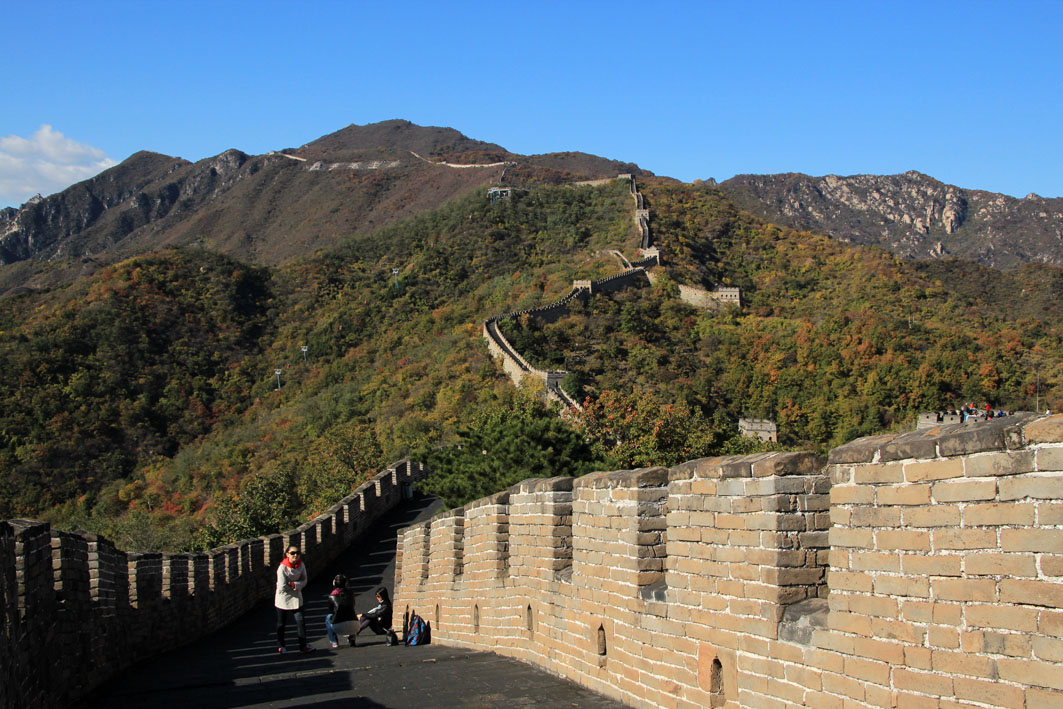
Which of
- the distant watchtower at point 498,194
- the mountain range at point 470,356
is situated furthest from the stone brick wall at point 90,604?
the distant watchtower at point 498,194

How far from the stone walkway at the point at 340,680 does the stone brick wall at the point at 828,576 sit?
485 millimetres

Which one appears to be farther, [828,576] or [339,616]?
[339,616]

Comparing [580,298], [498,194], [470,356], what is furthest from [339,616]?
[498,194]

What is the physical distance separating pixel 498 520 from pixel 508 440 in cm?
1221

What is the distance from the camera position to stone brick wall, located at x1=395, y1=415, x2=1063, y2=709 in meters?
3.46

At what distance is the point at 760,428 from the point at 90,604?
4785 centimetres

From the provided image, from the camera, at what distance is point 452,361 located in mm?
60625

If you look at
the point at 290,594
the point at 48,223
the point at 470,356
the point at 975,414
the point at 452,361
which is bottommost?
the point at 290,594

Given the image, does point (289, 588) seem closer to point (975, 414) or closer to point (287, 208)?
point (975, 414)

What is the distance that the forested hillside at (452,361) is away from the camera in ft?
120

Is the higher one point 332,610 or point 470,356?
point 470,356

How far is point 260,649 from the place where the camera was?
1251 cm

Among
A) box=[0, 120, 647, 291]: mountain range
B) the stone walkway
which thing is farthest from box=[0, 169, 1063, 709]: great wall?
box=[0, 120, 647, 291]: mountain range

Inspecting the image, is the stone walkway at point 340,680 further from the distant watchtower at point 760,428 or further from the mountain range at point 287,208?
the mountain range at point 287,208
